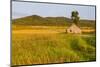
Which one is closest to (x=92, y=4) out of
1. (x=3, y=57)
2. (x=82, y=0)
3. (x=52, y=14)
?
(x=82, y=0)

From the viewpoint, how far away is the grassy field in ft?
8.18

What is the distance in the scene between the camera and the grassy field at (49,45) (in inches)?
98.1

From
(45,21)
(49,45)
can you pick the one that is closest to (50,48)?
(49,45)

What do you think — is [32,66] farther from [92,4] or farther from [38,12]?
[92,4]

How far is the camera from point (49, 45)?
2627mm

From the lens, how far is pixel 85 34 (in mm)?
2812

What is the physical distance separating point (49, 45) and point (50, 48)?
4 cm

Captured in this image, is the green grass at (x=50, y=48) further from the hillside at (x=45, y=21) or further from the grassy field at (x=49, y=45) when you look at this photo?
the hillside at (x=45, y=21)

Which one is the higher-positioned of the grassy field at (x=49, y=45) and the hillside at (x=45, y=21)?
the hillside at (x=45, y=21)

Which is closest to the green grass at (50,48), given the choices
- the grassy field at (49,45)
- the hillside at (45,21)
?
the grassy field at (49,45)

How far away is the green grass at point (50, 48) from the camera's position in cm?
249

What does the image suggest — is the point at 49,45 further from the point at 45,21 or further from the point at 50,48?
the point at 45,21

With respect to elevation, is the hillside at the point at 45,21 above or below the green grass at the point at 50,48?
above

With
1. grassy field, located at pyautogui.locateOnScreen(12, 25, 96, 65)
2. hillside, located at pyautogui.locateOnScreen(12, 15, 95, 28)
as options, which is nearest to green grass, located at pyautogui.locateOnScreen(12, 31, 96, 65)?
grassy field, located at pyautogui.locateOnScreen(12, 25, 96, 65)
